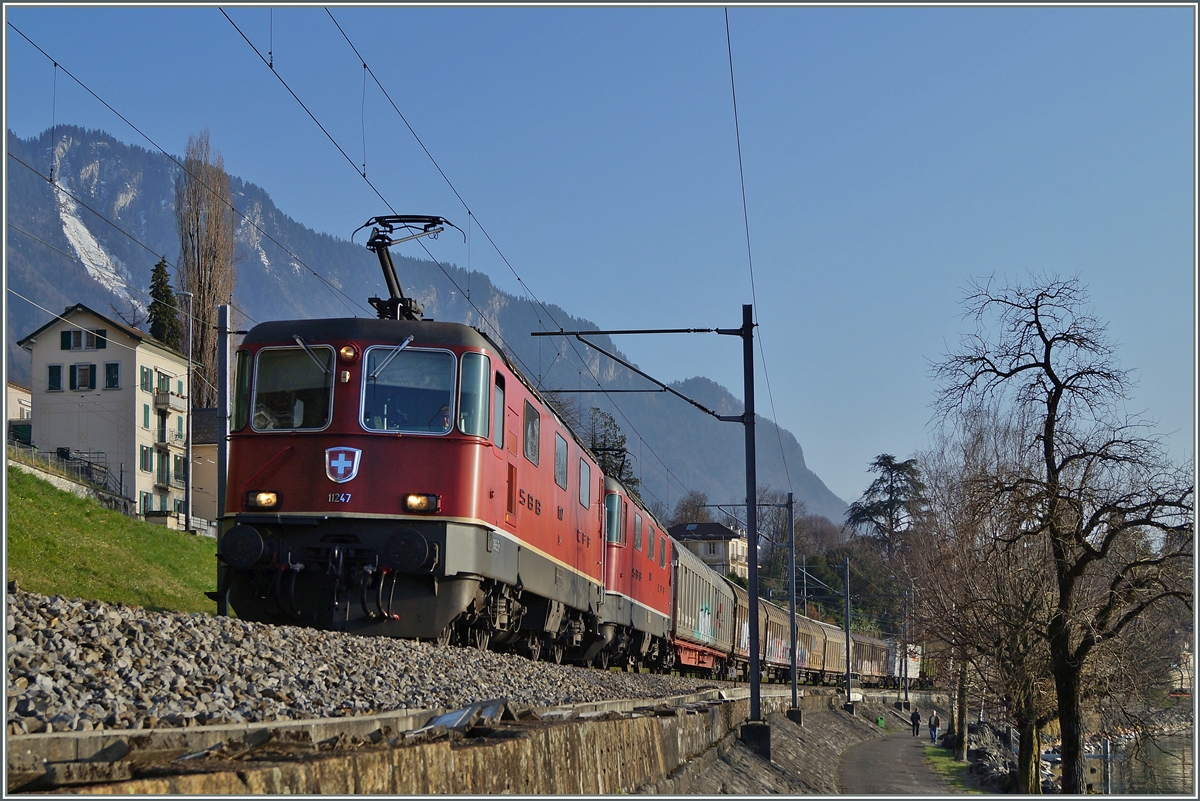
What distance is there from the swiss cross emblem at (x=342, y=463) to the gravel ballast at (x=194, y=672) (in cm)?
171

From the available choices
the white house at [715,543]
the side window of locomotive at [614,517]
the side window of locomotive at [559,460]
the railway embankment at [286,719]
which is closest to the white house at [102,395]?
the side window of locomotive at [614,517]

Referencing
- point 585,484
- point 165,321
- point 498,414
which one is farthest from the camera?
point 165,321

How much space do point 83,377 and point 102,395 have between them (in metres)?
1.32

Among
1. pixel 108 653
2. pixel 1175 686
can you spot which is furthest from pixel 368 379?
pixel 1175 686

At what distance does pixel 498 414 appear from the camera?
12.7m

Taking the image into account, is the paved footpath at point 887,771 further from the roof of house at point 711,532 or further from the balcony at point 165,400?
the roof of house at point 711,532

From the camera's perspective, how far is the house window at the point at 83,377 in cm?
5209

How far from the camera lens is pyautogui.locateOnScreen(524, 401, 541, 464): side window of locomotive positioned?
46.9ft

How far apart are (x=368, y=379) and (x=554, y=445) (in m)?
4.37

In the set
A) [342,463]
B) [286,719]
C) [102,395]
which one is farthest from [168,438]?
[286,719]

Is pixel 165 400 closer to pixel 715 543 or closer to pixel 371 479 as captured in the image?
pixel 371 479

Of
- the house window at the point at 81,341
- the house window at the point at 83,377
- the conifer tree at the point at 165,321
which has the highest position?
the conifer tree at the point at 165,321

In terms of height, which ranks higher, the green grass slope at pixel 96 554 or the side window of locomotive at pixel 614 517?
the side window of locomotive at pixel 614 517

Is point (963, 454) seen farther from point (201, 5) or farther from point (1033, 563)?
point (201, 5)
